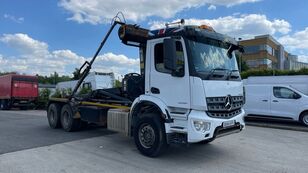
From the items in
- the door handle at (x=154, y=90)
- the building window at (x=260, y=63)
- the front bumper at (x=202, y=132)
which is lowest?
the front bumper at (x=202, y=132)

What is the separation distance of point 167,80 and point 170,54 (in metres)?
0.77

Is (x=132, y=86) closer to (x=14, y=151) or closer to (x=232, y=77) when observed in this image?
(x=232, y=77)

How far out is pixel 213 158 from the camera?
6.65 m

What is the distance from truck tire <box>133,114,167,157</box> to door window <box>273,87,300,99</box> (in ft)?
26.5

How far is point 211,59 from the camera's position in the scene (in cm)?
629

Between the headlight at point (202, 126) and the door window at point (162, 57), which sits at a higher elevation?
the door window at point (162, 57)

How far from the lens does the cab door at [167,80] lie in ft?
19.7

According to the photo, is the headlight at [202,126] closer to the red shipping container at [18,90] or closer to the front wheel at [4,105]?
the red shipping container at [18,90]

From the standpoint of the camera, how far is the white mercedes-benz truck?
585 centimetres

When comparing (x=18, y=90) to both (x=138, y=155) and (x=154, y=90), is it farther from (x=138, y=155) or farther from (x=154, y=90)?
(x=154, y=90)

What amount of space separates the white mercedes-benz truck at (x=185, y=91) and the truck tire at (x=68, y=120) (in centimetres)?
281

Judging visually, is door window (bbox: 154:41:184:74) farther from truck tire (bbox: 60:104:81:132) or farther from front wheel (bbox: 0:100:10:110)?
front wheel (bbox: 0:100:10:110)

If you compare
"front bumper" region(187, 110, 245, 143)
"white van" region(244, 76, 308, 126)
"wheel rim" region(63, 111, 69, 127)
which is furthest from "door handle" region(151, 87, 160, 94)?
"white van" region(244, 76, 308, 126)

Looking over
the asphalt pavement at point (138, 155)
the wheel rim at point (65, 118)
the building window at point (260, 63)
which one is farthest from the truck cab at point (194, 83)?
the building window at point (260, 63)
